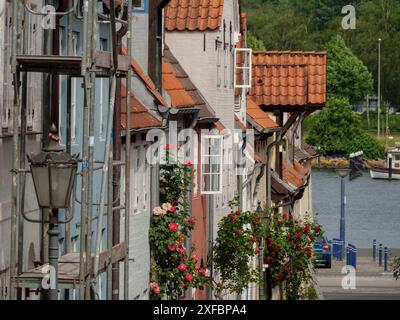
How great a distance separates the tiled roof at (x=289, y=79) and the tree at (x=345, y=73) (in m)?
108

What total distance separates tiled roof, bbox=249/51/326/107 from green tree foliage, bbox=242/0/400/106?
366ft

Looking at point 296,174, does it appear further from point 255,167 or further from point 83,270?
point 83,270

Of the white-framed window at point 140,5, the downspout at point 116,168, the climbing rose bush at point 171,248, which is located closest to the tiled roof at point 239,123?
the white-framed window at point 140,5

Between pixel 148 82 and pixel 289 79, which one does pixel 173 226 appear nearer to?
pixel 148 82

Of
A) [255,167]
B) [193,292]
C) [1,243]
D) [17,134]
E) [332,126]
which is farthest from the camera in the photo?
[332,126]

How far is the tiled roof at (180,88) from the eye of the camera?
27.0 meters

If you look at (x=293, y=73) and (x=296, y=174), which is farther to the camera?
(x=296, y=174)

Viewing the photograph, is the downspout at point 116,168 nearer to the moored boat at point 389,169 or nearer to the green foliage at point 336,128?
the green foliage at point 336,128

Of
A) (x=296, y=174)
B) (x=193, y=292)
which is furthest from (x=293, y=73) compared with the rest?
(x=193, y=292)

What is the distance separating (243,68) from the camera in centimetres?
3641

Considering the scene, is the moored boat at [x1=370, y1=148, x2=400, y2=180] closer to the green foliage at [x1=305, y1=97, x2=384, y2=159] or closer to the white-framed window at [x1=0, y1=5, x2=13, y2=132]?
the green foliage at [x1=305, y1=97, x2=384, y2=159]

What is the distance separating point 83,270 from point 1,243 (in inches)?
29.8

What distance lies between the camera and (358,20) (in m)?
158

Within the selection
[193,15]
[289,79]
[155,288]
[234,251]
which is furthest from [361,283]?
[155,288]
